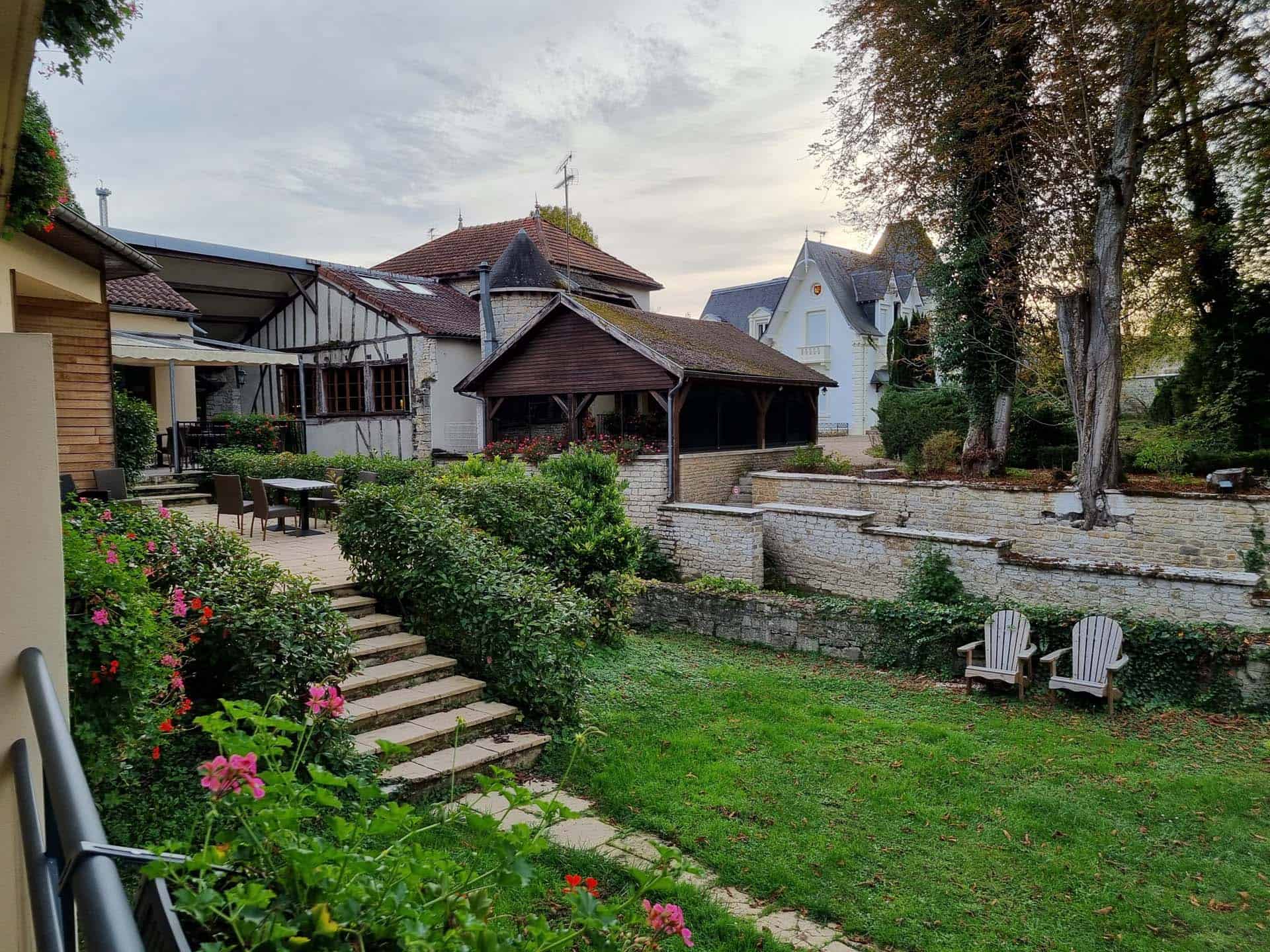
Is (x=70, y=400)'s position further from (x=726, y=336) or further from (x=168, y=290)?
(x=726, y=336)

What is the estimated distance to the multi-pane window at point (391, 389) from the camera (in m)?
20.0

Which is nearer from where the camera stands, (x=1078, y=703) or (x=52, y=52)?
(x=52, y=52)

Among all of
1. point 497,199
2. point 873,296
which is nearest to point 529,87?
point 497,199

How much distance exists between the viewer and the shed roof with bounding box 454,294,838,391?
15062mm

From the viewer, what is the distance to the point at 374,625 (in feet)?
22.4

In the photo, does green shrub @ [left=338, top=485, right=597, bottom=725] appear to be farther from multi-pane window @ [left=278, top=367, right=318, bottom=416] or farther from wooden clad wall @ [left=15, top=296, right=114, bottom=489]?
multi-pane window @ [left=278, top=367, right=318, bottom=416]

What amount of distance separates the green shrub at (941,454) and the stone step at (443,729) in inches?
500

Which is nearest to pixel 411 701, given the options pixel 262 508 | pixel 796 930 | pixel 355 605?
pixel 355 605

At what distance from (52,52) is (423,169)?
18.6m

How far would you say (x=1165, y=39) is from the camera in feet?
36.2

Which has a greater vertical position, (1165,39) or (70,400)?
(1165,39)

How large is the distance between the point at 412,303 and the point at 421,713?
1711 centimetres

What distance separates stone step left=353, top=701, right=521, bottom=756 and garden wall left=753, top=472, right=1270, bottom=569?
8.18 meters

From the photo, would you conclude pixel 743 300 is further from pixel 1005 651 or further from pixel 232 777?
pixel 232 777
